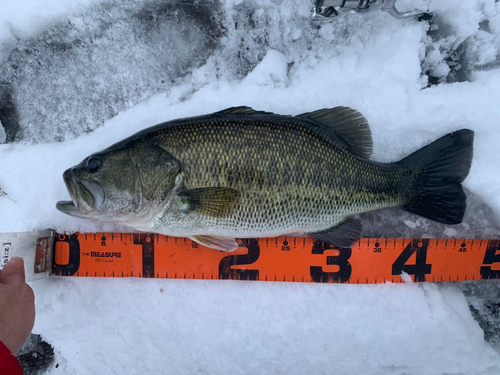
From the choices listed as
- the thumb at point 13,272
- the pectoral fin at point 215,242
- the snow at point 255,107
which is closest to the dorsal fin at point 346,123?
the snow at point 255,107

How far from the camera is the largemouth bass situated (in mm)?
1872

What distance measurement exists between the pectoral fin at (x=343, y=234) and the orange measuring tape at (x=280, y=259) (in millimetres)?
190

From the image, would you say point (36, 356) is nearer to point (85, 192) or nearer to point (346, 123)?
point (85, 192)

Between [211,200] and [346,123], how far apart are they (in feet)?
3.51

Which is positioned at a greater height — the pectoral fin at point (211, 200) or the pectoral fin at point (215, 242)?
the pectoral fin at point (211, 200)

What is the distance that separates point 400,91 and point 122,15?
227 cm

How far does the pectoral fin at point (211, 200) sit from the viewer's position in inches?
73.2

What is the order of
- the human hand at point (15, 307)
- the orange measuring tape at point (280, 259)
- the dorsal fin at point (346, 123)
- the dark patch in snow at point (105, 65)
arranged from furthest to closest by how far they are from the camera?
the dark patch in snow at point (105, 65) → the orange measuring tape at point (280, 259) → the dorsal fin at point (346, 123) → the human hand at point (15, 307)

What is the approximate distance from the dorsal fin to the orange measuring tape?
0.77 meters

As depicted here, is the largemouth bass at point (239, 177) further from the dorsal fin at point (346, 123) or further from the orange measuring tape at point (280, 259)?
the orange measuring tape at point (280, 259)

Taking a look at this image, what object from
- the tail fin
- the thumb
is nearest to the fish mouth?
the thumb

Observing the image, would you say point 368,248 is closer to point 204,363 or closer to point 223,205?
point 223,205

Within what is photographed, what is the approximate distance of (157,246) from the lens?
7.68 ft

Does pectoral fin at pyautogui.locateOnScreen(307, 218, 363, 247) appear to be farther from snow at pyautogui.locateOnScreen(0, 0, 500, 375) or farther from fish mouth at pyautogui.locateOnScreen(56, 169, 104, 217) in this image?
fish mouth at pyautogui.locateOnScreen(56, 169, 104, 217)
